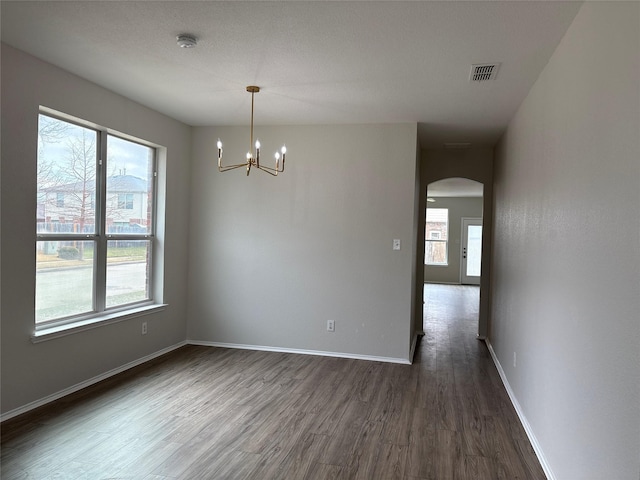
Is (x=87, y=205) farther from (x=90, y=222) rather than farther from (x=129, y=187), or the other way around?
(x=129, y=187)

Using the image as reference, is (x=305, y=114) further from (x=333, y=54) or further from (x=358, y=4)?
(x=358, y=4)

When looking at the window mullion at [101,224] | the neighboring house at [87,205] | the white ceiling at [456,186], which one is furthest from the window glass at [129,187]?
the white ceiling at [456,186]

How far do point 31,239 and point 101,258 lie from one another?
82cm

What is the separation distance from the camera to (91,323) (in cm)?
377

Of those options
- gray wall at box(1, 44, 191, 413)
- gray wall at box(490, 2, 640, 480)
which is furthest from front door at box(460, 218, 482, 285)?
gray wall at box(1, 44, 191, 413)

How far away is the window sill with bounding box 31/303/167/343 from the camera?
3332 mm

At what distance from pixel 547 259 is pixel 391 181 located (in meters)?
2.31

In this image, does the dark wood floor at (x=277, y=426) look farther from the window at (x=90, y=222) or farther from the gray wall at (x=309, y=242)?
the window at (x=90, y=222)

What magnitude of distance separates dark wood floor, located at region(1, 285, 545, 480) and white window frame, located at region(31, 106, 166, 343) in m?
0.56

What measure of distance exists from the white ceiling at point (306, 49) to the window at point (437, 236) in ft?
29.0

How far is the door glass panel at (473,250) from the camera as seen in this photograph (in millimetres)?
12773

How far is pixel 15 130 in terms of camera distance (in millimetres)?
3053

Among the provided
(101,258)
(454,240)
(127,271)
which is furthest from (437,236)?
(101,258)

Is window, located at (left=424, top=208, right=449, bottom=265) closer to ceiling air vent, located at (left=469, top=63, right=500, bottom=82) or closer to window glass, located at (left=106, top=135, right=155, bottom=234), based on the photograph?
window glass, located at (left=106, top=135, right=155, bottom=234)
